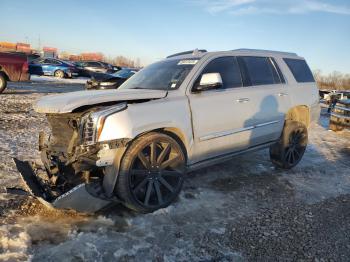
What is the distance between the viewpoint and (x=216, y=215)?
162 inches

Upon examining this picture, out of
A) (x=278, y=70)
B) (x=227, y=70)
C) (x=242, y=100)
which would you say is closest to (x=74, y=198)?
(x=242, y=100)

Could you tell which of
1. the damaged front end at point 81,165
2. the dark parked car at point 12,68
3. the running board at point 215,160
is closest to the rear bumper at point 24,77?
the dark parked car at point 12,68

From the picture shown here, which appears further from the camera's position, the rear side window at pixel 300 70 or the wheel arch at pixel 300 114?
the rear side window at pixel 300 70

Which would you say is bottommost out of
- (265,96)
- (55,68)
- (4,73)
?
(265,96)

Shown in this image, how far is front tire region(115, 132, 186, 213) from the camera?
3.72m

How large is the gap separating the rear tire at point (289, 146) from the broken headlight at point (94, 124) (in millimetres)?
3406

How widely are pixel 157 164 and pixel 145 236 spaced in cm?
84

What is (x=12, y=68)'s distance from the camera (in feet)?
42.9

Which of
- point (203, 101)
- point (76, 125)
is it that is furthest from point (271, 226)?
point (76, 125)

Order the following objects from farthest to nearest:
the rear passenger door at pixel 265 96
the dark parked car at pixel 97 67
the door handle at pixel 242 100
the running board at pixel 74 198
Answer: the dark parked car at pixel 97 67
the rear passenger door at pixel 265 96
the door handle at pixel 242 100
the running board at pixel 74 198

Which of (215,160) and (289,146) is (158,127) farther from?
(289,146)

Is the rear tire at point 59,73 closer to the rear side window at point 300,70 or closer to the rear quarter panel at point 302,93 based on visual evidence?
the rear side window at point 300,70

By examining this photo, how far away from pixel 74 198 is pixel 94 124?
2.50ft

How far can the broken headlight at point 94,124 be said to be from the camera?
350cm
